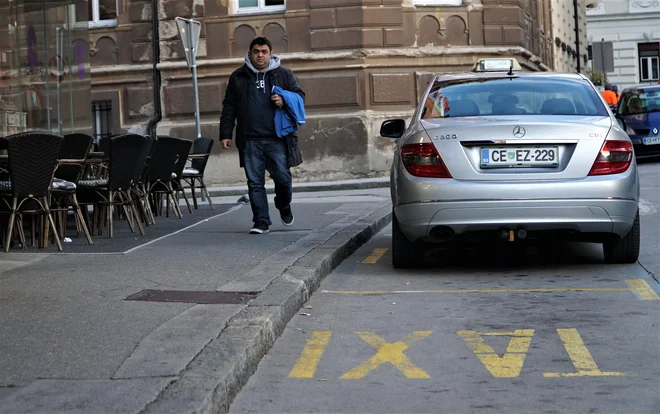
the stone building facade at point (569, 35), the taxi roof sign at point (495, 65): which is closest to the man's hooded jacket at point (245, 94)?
the taxi roof sign at point (495, 65)

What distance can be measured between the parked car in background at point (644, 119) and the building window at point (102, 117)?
11.2 metres

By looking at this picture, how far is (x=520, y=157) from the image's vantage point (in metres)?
8.85

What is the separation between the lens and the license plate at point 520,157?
8.85 metres

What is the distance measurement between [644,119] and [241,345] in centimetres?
2273

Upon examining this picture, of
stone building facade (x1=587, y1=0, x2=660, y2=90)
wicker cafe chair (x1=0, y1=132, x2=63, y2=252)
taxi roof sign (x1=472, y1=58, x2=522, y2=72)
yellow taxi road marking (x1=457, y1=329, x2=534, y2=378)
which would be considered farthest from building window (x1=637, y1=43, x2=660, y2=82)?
yellow taxi road marking (x1=457, y1=329, x2=534, y2=378)

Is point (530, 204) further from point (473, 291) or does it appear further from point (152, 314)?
point (152, 314)

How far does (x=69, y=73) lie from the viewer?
16.5 meters

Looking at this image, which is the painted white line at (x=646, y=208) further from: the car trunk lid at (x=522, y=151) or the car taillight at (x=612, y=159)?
the car trunk lid at (x=522, y=151)

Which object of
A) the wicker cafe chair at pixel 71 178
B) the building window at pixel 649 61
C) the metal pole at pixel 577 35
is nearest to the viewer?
the wicker cafe chair at pixel 71 178

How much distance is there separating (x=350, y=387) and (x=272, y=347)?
3.40 ft

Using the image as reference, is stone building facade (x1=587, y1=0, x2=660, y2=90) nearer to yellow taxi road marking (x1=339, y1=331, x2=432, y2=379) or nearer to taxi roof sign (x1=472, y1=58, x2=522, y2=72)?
taxi roof sign (x1=472, y1=58, x2=522, y2=72)

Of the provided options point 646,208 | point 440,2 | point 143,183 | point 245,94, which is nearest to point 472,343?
point 245,94

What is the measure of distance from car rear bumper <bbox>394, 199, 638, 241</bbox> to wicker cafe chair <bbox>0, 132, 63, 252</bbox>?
11.7 feet

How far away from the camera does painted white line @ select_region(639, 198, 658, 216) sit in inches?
557
